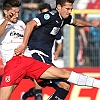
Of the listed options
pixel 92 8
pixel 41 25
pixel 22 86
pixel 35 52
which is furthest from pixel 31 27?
pixel 92 8

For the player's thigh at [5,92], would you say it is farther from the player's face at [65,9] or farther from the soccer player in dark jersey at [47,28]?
the player's face at [65,9]

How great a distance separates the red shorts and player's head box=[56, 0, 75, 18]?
749 millimetres

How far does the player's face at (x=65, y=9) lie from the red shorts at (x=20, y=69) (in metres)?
0.74

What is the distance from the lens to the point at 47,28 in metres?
7.63

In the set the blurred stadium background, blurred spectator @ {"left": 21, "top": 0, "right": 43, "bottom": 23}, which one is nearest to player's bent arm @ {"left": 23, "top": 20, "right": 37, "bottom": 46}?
the blurred stadium background

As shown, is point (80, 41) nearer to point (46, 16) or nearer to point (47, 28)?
point (47, 28)

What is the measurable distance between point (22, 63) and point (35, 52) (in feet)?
2.65

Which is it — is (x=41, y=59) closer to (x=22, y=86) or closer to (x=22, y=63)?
(x=22, y=63)

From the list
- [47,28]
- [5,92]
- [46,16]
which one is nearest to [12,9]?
[46,16]

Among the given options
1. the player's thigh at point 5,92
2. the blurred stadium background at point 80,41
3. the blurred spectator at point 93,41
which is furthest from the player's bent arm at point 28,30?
the blurred spectator at point 93,41

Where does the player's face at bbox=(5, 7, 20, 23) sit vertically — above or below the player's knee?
above

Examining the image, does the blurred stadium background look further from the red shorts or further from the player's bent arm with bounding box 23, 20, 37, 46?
the player's bent arm with bounding box 23, 20, 37, 46

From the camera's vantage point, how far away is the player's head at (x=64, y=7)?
735cm

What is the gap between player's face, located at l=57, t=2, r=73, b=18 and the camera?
736cm
